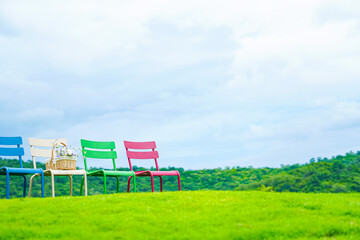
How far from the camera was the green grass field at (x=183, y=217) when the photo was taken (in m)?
6.06

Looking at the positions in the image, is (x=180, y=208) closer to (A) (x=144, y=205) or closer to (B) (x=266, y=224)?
(A) (x=144, y=205)

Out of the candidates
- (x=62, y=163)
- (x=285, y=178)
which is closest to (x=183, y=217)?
(x=62, y=163)

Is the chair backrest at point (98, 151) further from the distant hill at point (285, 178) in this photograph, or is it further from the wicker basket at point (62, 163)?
the distant hill at point (285, 178)

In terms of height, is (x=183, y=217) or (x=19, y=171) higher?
(x=19, y=171)

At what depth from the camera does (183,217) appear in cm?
661

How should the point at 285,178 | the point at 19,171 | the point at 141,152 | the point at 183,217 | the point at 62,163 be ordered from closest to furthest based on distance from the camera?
the point at 183,217 → the point at 19,171 → the point at 62,163 → the point at 141,152 → the point at 285,178

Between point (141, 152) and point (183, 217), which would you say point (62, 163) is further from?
point (183, 217)

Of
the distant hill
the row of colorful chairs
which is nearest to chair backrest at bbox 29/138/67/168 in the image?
the row of colorful chairs

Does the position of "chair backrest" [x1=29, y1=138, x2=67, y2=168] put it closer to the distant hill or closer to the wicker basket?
the wicker basket

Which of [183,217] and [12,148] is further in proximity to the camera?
[12,148]

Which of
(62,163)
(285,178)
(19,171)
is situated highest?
(62,163)

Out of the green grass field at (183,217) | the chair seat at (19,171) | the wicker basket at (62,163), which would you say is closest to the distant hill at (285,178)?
the wicker basket at (62,163)

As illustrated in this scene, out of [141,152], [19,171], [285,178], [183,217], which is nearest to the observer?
[183,217]

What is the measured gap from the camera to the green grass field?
606cm
